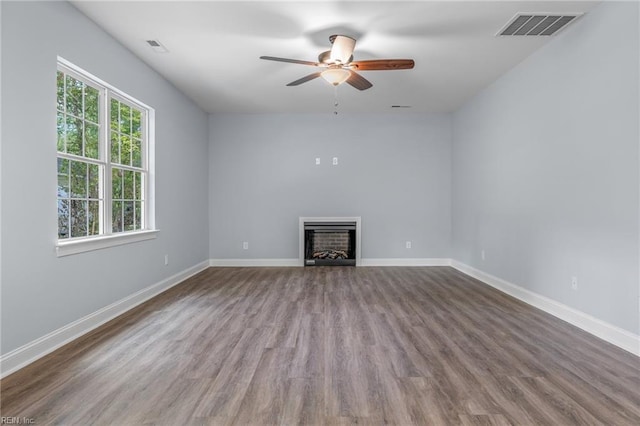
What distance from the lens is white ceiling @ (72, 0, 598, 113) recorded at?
2779mm

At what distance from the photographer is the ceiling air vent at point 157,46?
10.9 feet

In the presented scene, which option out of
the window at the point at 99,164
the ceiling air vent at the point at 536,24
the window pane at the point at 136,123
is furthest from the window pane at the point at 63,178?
the ceiling air vent at the point at 536,24

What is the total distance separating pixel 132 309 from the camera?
11.3 ft

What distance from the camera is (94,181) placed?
10.2ft

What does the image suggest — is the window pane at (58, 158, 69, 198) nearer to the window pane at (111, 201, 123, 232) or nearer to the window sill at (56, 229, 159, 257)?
the window sill at (56, 229, 159, 257)

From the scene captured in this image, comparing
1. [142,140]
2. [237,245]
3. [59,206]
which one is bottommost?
[237,245]

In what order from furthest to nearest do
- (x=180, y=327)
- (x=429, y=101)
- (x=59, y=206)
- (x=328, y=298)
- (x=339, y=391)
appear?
(x=429, y=101)
(x=328, y=298)
(x=180, y=327)
(x=59, y=206)
(x=339, y=391)

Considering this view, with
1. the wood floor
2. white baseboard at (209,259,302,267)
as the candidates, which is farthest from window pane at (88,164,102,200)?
white baseboard at (209,259,302,267)

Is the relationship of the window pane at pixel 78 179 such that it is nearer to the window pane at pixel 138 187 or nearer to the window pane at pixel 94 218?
the window pane at pixel 94 218

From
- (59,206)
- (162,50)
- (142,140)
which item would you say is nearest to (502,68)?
(162,50)

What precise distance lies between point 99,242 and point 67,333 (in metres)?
0.78

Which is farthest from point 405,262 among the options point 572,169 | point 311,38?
point 311,38

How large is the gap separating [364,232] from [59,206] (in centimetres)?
450

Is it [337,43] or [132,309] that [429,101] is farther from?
[132,309]
